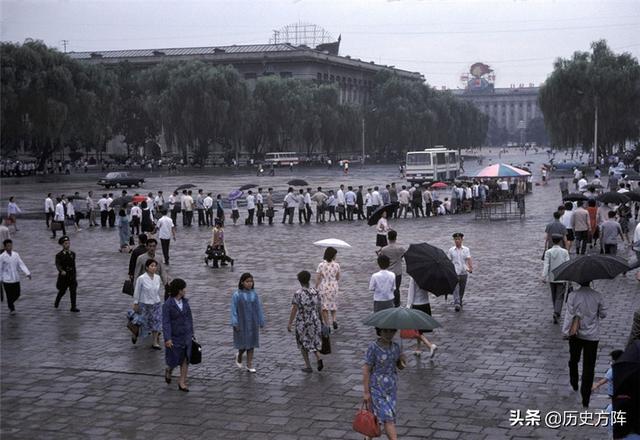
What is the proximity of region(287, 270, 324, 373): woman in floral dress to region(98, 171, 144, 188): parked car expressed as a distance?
43101mm

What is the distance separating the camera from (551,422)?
8.24 meters

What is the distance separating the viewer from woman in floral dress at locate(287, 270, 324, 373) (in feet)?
33.5

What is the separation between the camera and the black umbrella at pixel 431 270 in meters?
10.9

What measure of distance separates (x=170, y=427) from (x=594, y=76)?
57.8 m

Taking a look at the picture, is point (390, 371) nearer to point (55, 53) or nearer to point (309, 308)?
point (309, 308)

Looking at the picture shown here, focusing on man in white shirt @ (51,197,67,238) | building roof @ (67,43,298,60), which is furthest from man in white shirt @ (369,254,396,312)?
building roof @ (67,43,298,60)

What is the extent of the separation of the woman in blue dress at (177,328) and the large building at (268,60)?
88.6 meters

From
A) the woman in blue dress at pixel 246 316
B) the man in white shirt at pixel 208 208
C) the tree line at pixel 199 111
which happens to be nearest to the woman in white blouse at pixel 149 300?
the woman in blue dress at pixel 246 316

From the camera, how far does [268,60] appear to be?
102500 millimetres

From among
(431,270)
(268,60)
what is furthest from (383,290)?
(268,60)

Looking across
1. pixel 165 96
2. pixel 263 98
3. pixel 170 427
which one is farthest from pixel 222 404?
pixel 263 98

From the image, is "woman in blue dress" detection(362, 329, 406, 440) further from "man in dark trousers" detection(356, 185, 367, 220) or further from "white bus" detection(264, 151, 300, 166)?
"white bus" detection(264, 151, 300, 166)

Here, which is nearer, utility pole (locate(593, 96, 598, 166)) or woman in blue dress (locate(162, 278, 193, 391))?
woman in blue dress (locate(162, 278, 193, 391))

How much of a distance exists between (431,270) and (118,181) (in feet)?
141
